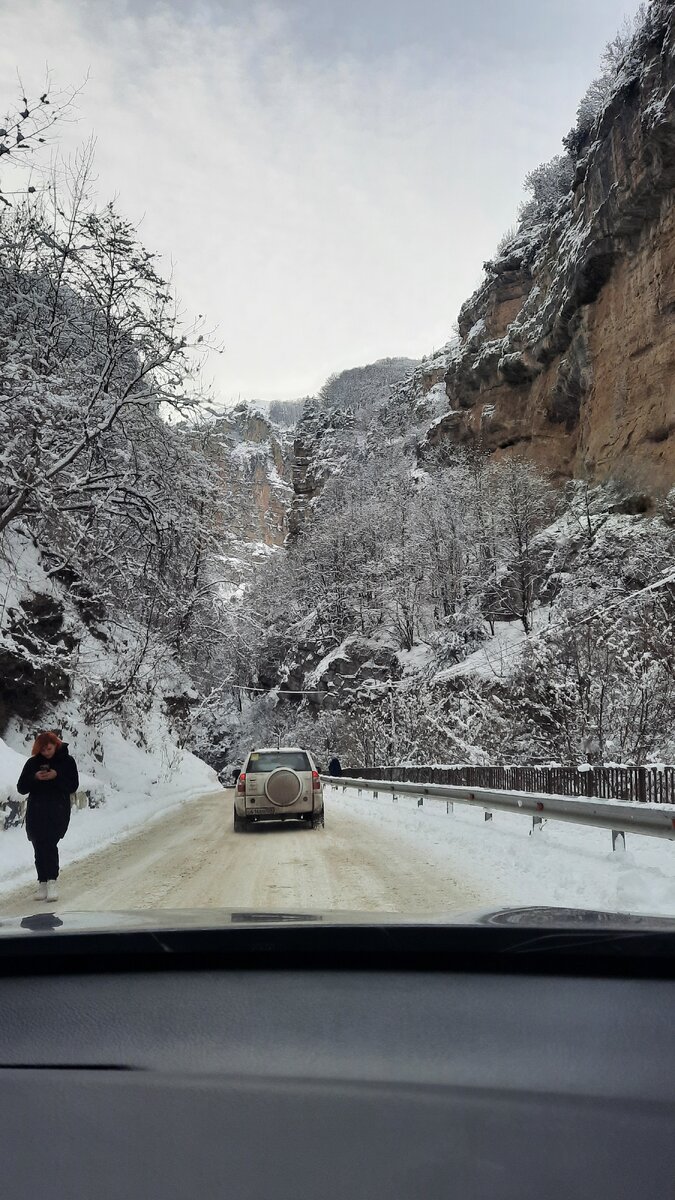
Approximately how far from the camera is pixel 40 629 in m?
21.3

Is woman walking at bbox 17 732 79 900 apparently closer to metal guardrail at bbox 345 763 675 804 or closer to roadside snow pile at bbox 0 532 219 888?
roadside snow pile at bbox 0 532 219 888

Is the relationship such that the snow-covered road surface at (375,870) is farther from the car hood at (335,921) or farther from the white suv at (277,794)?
the car hood at (335,921)

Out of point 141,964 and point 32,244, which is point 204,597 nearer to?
point 32,244

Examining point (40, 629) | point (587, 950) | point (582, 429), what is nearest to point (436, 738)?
point (40, 629)

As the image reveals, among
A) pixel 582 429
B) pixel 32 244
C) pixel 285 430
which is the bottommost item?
pixel 32 244

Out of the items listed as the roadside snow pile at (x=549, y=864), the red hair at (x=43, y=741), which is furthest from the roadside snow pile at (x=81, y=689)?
the roadside snow pile at (x=549, y=864)

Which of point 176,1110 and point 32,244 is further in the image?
point 32,244

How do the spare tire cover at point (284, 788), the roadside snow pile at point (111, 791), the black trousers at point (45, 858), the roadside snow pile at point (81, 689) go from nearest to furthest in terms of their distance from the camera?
the black trousers at point (45, 858) < the roadside snow pile at point (111, 791) < the spare tire cover at point (284, 788) < the roadside snow pile at point (81, 689)

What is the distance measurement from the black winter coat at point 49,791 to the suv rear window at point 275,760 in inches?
291

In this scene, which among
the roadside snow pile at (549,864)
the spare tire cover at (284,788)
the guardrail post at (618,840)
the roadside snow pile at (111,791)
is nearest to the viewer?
the roadside snow pile at (549,864)

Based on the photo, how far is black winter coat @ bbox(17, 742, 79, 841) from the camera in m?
9.20

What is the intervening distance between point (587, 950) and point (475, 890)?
22.3 ft

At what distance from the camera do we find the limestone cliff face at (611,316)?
138 feet

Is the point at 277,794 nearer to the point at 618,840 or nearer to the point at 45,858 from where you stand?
the point at 45,858
